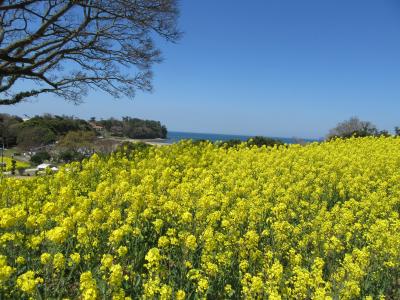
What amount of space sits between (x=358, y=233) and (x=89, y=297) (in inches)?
166

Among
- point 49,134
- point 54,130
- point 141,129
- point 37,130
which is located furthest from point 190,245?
point 54,130

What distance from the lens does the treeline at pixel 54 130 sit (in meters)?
43.5

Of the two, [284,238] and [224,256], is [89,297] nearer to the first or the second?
[224,256]

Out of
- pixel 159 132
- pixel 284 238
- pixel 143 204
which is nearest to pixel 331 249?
pixel 284 238

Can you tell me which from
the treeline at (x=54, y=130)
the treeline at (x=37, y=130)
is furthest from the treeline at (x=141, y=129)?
the treeline at (x=37, y=130)

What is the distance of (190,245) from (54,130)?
1792 inches

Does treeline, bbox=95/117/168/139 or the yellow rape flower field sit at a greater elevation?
treeline, bbox=95/117/168/139

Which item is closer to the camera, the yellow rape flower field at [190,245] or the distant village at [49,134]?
the yellow rape flower field at [190,245]

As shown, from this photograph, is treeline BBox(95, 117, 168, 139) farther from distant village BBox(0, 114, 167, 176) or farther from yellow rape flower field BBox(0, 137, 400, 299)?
yellow rape flower field BBox(0, 137, 400, 299)

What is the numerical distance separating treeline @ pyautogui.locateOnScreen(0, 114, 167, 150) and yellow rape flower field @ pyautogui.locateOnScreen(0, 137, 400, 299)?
1396 inches

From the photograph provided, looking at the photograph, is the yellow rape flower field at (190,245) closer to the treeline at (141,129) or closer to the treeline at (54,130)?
the treeline at (54,130)

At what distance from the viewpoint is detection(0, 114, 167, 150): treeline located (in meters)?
43.5

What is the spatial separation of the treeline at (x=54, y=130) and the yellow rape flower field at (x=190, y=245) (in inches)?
1396

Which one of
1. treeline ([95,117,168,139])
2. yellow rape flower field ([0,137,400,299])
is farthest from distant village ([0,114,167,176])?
yellow rape flower field ([0,137,400,299])
